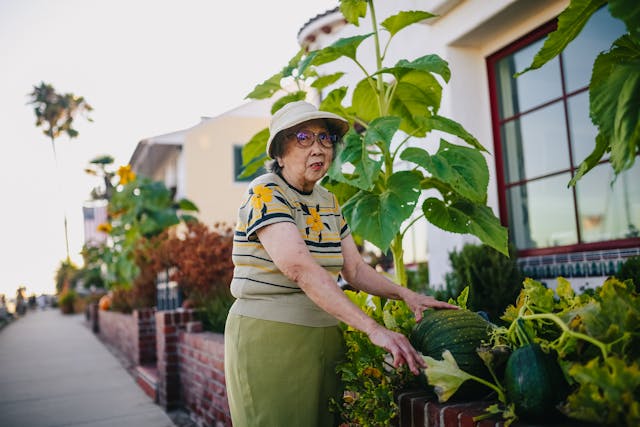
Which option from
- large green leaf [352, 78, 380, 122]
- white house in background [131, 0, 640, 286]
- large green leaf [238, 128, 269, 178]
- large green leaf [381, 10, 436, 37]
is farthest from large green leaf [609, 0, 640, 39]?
white house in background [131, 0, 640, 286]

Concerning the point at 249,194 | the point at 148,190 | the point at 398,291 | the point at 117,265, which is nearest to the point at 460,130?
the point at 398,291

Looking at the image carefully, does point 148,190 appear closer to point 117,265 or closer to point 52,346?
point 117,265

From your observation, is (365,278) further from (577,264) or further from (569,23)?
(577,264)

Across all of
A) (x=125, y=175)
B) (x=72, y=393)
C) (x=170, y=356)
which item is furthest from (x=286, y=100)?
(x=125, y=175)

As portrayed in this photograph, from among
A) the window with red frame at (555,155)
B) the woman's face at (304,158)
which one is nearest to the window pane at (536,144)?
the window with red frame at (555,155)

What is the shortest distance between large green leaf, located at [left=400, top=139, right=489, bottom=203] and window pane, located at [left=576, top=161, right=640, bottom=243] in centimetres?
231

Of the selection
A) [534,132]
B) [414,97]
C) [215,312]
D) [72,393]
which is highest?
[534,132]

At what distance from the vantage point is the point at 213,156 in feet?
58.9

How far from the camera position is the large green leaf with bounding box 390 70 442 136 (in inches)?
116

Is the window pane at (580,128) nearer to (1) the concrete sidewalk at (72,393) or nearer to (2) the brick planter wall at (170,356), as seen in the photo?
(2) the brick planter wall at (170,356)

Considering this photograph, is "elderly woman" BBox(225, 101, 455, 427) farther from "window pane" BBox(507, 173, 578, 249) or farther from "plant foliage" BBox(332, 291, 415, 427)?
"window pane" BBox(507, 173, 578, 249)

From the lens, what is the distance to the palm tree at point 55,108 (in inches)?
1400

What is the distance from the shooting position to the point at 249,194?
1997mm

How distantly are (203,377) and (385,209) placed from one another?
256cm
